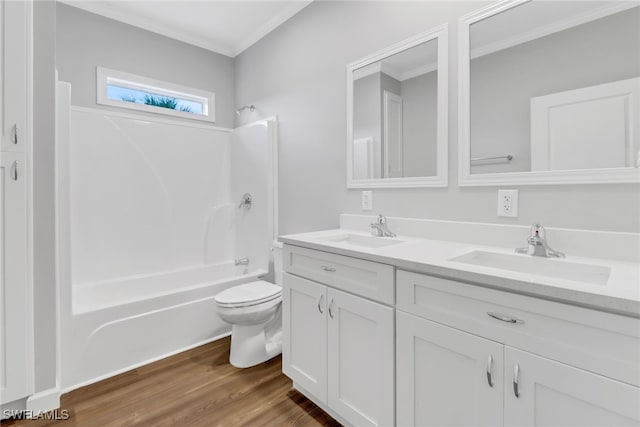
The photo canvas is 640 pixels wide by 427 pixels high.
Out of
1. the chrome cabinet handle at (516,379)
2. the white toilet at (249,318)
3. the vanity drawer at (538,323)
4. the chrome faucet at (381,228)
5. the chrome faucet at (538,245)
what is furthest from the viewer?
the white toilet at (249,318)

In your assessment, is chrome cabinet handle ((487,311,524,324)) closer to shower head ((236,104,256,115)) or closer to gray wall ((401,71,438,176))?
gray wall ((401,71,438,176))

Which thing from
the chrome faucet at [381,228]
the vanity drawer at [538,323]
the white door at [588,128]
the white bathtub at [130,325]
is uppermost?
the white door at [588,128]

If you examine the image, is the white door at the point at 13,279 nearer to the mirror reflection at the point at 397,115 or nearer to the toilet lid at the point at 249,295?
the toilet lid at the point at 249,295

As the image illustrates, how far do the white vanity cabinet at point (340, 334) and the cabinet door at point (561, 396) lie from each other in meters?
0.42

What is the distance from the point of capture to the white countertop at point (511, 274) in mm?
753

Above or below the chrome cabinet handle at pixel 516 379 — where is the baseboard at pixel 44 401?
below

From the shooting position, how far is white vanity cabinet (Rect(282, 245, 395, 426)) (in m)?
1.24

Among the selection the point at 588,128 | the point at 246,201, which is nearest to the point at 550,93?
the point at 588,128

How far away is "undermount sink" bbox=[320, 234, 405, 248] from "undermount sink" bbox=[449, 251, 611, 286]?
0.41 meters

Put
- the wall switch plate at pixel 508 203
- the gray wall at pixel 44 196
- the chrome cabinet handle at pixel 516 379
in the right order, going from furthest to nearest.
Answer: the gray wall at pixel 44 196, the wall switch plate at pixel 508 203, the chrome cabinet handle at pixel 516 379

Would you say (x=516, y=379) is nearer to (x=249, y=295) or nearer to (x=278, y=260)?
(x=249, y=295)

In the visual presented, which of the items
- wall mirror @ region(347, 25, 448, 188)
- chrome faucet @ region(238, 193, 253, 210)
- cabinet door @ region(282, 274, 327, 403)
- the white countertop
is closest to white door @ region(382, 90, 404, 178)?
wall mirror @ region(347, 25, 448, 188)

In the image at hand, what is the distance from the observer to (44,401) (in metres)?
1.63

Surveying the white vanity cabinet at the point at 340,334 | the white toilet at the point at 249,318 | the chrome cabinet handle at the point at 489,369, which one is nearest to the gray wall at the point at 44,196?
the white toilet at the point at 249,318
